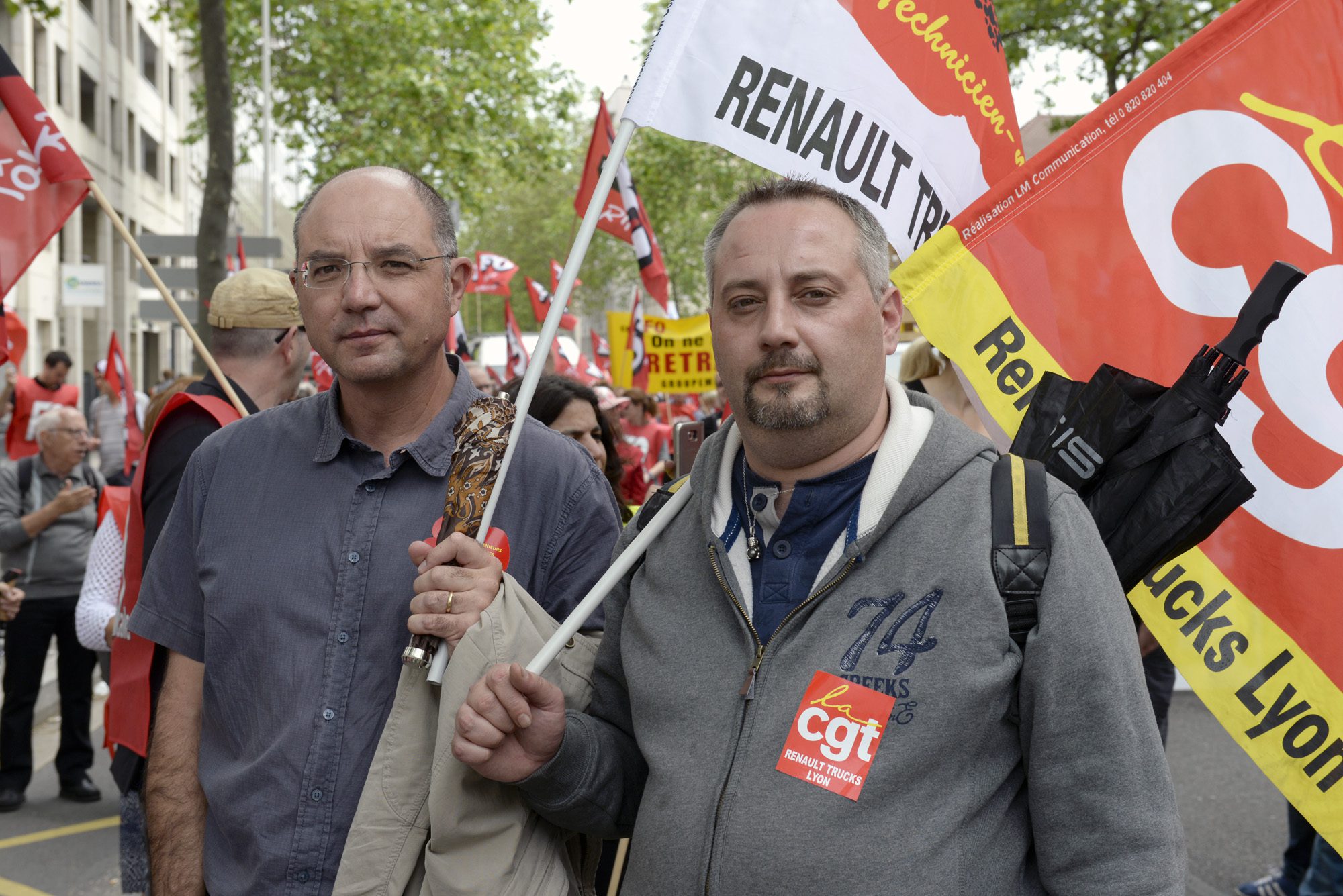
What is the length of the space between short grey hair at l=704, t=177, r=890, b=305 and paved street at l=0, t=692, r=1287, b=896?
399 cm

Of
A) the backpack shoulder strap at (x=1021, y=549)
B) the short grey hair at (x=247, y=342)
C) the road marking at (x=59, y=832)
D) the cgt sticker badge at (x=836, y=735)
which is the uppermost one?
the short grey hair at (x=247, y=342)

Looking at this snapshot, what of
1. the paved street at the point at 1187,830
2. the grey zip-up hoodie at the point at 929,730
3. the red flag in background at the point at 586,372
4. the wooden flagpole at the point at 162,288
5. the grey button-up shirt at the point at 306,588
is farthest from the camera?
the red flag in background at the point at 586,372

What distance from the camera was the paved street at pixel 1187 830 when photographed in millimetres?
5566

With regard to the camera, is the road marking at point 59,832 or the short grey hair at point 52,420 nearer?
the road marking at point 59,832

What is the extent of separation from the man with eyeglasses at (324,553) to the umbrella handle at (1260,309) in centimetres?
117

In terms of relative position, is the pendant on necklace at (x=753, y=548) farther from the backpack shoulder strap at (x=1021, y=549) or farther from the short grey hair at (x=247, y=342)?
the short grey hair at (x=247, y=342)

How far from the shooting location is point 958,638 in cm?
190

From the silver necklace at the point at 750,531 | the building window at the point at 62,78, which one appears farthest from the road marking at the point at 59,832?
the building window at the point at 62,78

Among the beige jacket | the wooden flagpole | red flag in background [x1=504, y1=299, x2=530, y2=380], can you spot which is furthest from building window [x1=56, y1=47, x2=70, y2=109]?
the beige jacket

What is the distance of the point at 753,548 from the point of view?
2154mm

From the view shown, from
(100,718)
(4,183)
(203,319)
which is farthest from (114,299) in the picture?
(4,183)

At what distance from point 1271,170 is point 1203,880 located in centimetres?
366

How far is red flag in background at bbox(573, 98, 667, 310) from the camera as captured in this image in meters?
7.41

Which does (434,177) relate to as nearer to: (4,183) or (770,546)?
(4,183)
